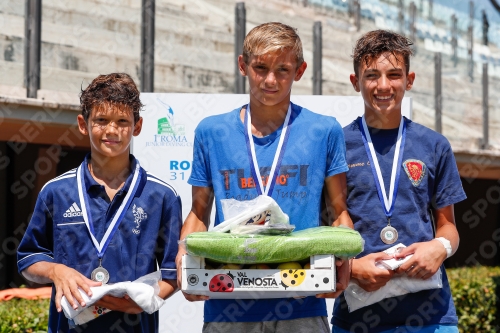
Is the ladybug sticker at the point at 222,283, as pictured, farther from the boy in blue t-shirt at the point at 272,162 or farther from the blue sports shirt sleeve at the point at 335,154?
the blue sports shirt sleeve at the point at 335,154

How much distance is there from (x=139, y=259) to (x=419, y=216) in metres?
1.27

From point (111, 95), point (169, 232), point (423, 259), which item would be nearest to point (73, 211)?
point (169, 232)

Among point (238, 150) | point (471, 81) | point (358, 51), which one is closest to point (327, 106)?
point (358, 51)

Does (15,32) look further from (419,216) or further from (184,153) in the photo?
(419,216)

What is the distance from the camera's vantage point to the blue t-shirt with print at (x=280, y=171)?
3.21 metres

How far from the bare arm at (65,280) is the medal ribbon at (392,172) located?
131 cm

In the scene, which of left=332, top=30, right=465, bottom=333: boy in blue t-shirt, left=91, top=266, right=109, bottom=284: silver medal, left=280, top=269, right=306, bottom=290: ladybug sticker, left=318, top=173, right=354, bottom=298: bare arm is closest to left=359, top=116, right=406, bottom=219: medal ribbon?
left=332, top=30, right=465, bottom=333: boy in blue t-shirt

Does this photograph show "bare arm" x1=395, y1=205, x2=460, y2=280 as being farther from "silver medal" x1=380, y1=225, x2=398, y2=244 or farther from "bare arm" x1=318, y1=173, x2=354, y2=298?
"bare arm" x1=318, y1=173, x2=354, y2=298

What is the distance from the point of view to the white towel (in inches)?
122

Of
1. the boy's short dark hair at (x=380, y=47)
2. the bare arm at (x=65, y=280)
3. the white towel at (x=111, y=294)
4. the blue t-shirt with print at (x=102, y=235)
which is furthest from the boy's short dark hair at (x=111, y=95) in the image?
the boy's short dark hair at (x=380, y=47)

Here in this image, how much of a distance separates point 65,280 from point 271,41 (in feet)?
4.30

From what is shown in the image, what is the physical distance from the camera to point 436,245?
11.1 feet

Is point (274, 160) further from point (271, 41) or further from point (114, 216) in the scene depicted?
point (114, 216)

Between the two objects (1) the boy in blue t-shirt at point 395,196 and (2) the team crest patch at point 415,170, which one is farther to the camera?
(2) the team crest patch at point 415,170
